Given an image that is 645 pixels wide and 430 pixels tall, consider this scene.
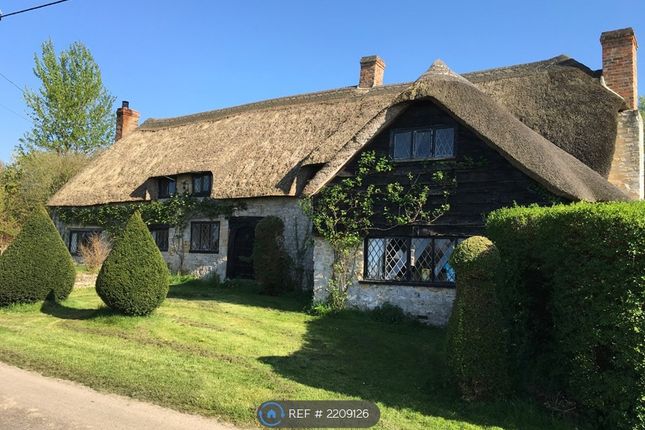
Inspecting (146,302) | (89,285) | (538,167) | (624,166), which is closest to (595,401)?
(538,167)

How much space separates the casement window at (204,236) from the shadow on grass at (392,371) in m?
8.10

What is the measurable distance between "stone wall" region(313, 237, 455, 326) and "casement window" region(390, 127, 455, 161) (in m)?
2.67

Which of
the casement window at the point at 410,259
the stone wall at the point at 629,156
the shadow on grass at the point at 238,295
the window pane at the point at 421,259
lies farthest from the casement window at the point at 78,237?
the stone wall at the point at 629,156

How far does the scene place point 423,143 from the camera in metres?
12.1

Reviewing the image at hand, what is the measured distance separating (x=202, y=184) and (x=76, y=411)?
47.1 feet

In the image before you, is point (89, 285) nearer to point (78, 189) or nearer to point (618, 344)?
point (78, 189)

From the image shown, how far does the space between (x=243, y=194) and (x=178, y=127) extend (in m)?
8.91

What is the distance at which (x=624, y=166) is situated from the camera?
14086 mm

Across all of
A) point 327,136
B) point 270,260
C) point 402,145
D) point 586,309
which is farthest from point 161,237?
point 586,309

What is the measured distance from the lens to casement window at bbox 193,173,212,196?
1903 cm

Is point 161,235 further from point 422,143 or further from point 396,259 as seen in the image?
point 422,143

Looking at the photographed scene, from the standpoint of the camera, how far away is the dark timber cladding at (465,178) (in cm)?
1078

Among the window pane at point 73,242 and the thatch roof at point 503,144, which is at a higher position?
the thatch roof at point 503,144

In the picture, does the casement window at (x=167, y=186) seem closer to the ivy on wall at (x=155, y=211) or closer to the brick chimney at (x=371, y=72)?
the ivy on wall at (x=155, y=211)
